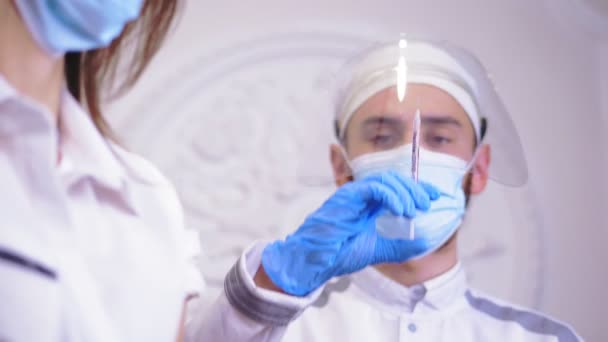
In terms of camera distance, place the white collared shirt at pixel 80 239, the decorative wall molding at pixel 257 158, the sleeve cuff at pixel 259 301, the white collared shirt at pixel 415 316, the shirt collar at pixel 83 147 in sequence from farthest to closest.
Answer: the decorative wall molding at pixel 257 158 → the white collared shirt at pixel 415 316 → the sleeve cuff at pixel 259 301 → the shirt collar at pixel 83 147 → the white collared shirt at pixel 80 239

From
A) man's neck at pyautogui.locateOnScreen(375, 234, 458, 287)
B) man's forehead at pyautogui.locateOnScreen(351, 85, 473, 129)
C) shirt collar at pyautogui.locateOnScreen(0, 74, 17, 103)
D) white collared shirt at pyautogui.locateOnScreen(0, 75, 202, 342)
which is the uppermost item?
man's forehead at pyautogui.locateOnScreen(351, 85, 473, 129)

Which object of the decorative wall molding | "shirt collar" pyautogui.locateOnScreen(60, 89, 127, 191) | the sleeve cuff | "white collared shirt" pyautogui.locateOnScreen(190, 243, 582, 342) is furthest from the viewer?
the decorative wall molding

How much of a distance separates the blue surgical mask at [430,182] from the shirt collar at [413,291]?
0.42ft

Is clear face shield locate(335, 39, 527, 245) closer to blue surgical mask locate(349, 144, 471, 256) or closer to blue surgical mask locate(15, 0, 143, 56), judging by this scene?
blue surgical mask locate(349, 144, 471, 256)

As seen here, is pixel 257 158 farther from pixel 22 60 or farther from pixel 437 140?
pixel 22 60

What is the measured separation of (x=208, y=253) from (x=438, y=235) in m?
0.45

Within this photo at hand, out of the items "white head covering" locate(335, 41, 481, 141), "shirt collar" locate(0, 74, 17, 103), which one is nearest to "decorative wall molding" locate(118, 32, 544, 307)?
"white head covering" locate(335, 41, 481, 141)

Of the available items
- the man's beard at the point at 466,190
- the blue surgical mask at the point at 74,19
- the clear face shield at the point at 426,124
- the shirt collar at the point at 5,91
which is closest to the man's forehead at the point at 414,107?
the clear face shield at the point at 426,124

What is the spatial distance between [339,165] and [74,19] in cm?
59

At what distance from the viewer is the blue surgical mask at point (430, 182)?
44.4 inches

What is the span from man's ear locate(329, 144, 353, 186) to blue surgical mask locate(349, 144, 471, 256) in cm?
5

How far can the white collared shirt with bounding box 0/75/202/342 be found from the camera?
0.82 meters

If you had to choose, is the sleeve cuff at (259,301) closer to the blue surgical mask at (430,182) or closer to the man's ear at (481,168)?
the blue surgical mask at (430,182)

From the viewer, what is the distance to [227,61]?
1.48 metres
